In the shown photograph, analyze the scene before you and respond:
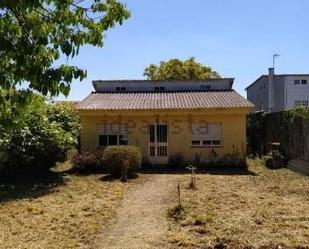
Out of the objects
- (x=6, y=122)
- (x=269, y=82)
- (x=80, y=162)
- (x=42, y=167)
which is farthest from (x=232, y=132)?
(x=269, y=82)

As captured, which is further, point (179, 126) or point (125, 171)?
point (179, 126)

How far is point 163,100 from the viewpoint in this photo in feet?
95.5

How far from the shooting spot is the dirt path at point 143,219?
10.3m

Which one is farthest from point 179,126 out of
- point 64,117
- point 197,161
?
point 64,117

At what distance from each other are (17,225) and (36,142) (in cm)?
888

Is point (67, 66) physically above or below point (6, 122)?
above

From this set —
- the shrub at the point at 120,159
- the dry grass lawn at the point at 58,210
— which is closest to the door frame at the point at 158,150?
the shrub at the point at 120,159

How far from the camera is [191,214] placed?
12961 mm

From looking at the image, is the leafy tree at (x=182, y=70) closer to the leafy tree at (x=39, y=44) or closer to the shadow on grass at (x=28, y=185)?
the shadow on grass at (x=28, y=185)

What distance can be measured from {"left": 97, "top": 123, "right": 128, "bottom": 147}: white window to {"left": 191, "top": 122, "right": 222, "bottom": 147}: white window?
350 centimetres

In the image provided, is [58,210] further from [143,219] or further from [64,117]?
[64,117]

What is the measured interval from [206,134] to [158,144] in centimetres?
247

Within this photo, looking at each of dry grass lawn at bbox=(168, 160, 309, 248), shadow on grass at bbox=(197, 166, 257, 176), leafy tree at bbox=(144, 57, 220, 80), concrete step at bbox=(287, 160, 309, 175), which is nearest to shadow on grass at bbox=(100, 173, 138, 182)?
dry grass lawn at bbox=(168, 160, 309, 248)

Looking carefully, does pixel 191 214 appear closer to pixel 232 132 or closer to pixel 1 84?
pixel 1 84
